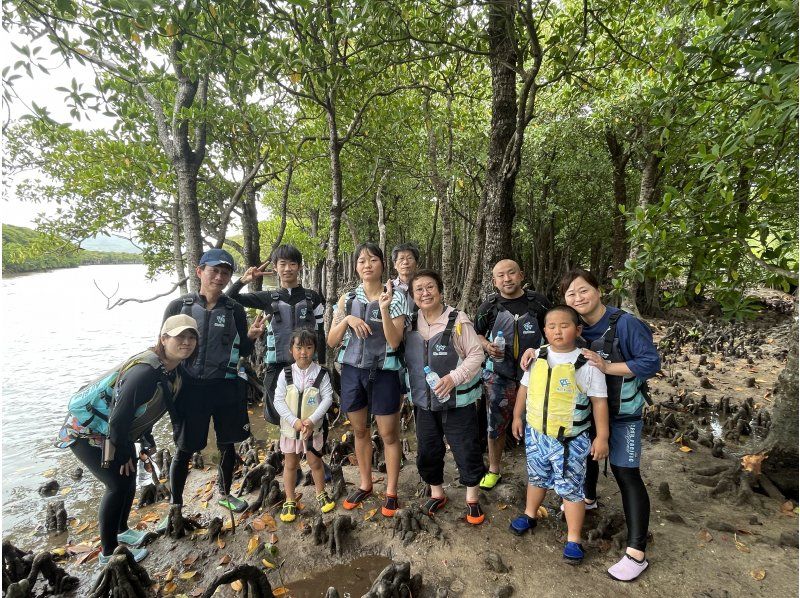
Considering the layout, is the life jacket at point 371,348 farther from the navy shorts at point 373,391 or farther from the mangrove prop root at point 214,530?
the mangrove prop root at point 214,530

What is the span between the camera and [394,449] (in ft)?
12.8

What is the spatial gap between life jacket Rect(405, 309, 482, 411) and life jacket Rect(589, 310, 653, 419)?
1.07 m

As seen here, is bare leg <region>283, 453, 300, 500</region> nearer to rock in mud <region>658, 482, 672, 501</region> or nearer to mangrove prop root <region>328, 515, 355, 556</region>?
mangrove prop root <region>328, 515, 355, 556</region>

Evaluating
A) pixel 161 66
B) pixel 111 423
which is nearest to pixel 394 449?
pixel 111 423

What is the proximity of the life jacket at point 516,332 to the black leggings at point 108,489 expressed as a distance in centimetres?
364

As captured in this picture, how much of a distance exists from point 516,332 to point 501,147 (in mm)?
2601

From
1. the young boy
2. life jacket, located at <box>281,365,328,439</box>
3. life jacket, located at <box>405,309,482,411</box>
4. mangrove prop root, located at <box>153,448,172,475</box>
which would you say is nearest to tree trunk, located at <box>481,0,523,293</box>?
life jacket, located at <box>405,309,482,411</box>

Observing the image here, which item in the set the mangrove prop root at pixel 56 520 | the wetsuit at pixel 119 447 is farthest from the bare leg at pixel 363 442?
the mangrove prop root at pixel 56 520

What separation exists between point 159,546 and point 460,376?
3528 millimetres

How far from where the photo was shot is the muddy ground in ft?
10.3

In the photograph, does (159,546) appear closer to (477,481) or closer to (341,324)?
(341,324)

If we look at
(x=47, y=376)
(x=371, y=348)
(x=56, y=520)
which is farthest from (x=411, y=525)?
(x=47, y=376)

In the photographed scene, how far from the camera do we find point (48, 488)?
5.62m

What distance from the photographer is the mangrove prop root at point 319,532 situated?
12.2 ft
